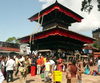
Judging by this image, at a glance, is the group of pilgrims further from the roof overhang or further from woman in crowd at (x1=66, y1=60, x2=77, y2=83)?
the roof overhang

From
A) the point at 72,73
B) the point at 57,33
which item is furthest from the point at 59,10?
the point at 72,73

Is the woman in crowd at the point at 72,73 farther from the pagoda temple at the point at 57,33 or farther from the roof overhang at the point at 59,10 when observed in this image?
the roof overhang at the point at 59,10

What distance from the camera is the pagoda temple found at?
2220 cm

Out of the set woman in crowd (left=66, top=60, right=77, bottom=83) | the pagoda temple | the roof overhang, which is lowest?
woman in crowd (left=66, top=60, right=77, bottom=83)

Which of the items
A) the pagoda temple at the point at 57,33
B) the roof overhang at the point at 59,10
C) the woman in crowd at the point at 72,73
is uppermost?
the roof overhang at the point at 59,10

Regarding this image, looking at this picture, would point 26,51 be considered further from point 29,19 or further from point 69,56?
point 69,56

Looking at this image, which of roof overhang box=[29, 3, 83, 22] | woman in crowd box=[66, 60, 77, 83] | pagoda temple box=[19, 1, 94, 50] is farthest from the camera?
roof overhang box=[29, 3, 83, 22]

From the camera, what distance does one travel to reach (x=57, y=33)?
20500 millimetres

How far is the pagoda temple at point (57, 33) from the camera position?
22.2 metres

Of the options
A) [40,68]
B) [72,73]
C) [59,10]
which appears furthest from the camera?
[59,10]

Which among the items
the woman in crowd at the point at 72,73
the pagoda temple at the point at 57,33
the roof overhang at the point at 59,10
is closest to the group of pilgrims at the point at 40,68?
the woman in crowd at the point at 72,73

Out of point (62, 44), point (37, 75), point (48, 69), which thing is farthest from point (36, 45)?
point (48, 69)

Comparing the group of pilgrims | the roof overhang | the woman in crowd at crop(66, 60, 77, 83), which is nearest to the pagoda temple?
the roof overhang

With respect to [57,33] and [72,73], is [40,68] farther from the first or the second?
[72,73]
